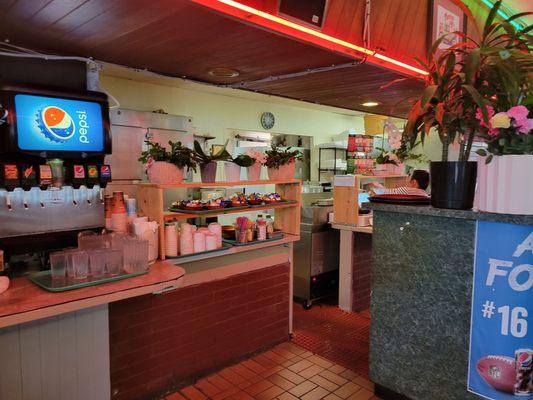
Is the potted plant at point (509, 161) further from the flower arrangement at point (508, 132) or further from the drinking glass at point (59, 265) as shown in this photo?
the drinking glass at point (59, 265)

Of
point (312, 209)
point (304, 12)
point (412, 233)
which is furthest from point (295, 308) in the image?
point (304, 12)

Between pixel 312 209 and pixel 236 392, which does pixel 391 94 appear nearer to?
pixel 312 209

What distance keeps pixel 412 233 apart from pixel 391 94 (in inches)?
91.7

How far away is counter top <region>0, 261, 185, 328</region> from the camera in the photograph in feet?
5.41

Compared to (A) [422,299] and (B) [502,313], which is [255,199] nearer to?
(A) [422,299]

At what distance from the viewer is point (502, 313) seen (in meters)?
1.85

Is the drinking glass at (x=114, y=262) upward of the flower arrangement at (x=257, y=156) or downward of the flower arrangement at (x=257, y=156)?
downward

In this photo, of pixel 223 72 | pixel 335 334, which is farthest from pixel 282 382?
pixel 223 72

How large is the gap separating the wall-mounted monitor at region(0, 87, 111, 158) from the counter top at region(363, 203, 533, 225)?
1693 mm

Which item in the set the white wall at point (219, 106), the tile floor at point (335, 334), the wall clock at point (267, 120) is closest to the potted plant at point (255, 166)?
the tile floor at point (335, 334)

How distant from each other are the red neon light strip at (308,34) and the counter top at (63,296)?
1400mm

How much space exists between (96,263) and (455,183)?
1.91 meters

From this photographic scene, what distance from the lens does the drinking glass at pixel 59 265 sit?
79.1 inches

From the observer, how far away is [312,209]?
4.27 metres
